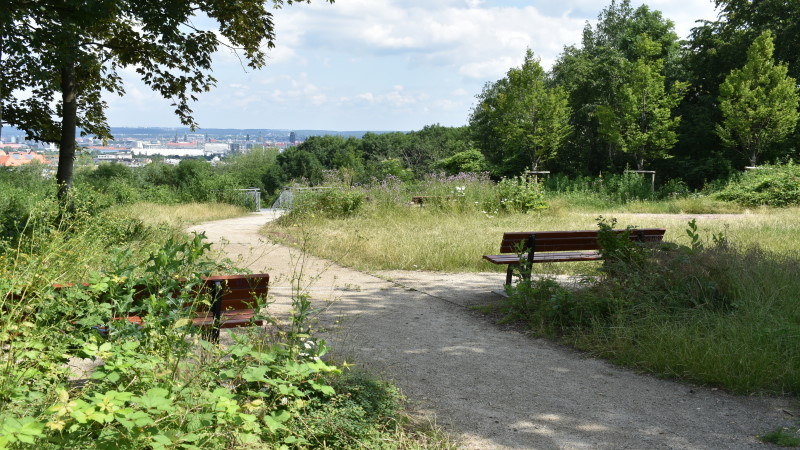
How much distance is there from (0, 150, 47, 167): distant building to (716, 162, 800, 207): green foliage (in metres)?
27.5

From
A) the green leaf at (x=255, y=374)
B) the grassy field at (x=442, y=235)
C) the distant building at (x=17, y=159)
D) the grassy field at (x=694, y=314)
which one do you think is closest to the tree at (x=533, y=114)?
the grassy field at (x=442, y=235)

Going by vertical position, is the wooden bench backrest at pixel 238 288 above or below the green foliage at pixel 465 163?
below

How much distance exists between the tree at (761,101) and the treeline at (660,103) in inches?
1.8

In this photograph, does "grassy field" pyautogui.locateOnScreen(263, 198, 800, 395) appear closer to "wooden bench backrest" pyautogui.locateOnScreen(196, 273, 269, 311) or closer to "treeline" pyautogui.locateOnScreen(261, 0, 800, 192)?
"wooden bench backrest" pyautogui.locateOnScreen(196, 273, 269, 311)

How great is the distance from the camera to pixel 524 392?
4.73 meters

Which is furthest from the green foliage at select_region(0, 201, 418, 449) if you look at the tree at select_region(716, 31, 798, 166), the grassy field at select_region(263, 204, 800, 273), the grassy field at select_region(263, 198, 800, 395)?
the tree at select_region(716, 31, 798, 166)

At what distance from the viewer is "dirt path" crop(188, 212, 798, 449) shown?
398 centimetres

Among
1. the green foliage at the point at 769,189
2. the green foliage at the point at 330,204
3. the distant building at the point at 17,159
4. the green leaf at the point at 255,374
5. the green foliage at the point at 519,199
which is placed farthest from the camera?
the distant building at the point at 17,159

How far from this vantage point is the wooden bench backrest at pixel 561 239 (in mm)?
7741

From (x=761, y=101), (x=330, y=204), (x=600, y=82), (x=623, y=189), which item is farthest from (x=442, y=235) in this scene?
(x=600, y=82)

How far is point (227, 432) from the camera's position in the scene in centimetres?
285

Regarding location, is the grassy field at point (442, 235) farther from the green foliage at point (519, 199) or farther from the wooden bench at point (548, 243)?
the wooden bench at point (548, 243)

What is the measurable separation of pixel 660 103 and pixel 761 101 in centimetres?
581

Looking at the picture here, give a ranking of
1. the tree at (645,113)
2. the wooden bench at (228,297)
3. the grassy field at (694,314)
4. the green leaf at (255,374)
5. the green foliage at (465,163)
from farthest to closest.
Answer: the green foliage at (465,163)
the tree at (645,113)
the grassy field at (694,314)
the wooden bench at (228,297)
the green leaf at (255,374)
